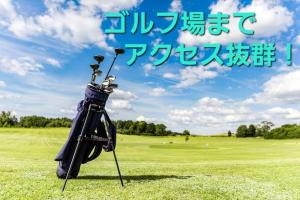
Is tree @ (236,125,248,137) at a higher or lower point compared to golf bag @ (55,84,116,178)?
higher

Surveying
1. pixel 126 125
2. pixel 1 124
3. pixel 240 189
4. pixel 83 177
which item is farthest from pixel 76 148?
pixel 1 124

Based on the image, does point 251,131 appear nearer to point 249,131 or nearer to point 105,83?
point 249,131

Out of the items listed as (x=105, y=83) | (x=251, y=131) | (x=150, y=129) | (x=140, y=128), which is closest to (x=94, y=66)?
(x=105, y=83)

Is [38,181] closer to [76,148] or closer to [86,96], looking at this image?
[76,148]

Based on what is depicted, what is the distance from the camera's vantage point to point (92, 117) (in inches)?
574

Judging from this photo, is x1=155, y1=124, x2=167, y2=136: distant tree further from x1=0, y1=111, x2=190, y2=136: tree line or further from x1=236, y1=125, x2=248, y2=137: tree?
x1=236, y1=125, x2=248, y2=137: tree

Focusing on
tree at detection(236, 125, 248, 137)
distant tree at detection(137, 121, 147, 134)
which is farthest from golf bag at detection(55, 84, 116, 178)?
tree at detection(236, 125, 248, 137)

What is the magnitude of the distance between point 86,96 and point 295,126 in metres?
126

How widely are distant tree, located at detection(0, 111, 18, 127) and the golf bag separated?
127340mm

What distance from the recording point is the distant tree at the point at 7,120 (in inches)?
5325

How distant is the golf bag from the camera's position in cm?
1424

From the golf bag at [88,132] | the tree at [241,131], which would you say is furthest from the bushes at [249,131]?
the golf bag at [88,132]

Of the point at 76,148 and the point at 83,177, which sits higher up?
the point at 76,148

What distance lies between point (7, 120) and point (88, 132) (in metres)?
130
